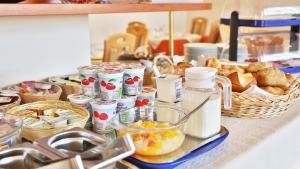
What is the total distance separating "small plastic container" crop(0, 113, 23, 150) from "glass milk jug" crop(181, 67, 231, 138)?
35cm

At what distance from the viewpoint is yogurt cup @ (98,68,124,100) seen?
84cm

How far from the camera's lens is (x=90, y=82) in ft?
2.88

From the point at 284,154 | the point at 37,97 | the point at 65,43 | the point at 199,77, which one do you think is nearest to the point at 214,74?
the point at 199,77

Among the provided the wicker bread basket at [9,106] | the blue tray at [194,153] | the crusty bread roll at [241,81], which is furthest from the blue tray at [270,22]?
the wicker bread basket at [9,106]

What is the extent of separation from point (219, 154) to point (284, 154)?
0.29 meters

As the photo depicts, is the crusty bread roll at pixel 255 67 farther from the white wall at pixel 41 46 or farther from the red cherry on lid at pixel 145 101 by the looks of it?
the white wall at pixel 41 46

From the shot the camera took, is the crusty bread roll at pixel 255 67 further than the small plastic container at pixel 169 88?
Yes

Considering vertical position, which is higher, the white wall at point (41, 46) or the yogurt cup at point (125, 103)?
the white wall at point (41, 46)

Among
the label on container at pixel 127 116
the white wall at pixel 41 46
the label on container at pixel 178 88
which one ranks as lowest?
the label on container at pixel 127 116

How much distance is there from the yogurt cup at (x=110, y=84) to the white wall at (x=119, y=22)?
3196 millimetres

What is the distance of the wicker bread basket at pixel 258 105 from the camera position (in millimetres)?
926

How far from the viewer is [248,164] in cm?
74

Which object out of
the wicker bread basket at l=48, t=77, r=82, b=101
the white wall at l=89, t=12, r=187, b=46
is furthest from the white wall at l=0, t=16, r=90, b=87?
the white wall at l=89, t=12, r=187, b=46

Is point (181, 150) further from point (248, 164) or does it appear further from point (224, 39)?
point (224, 39)
